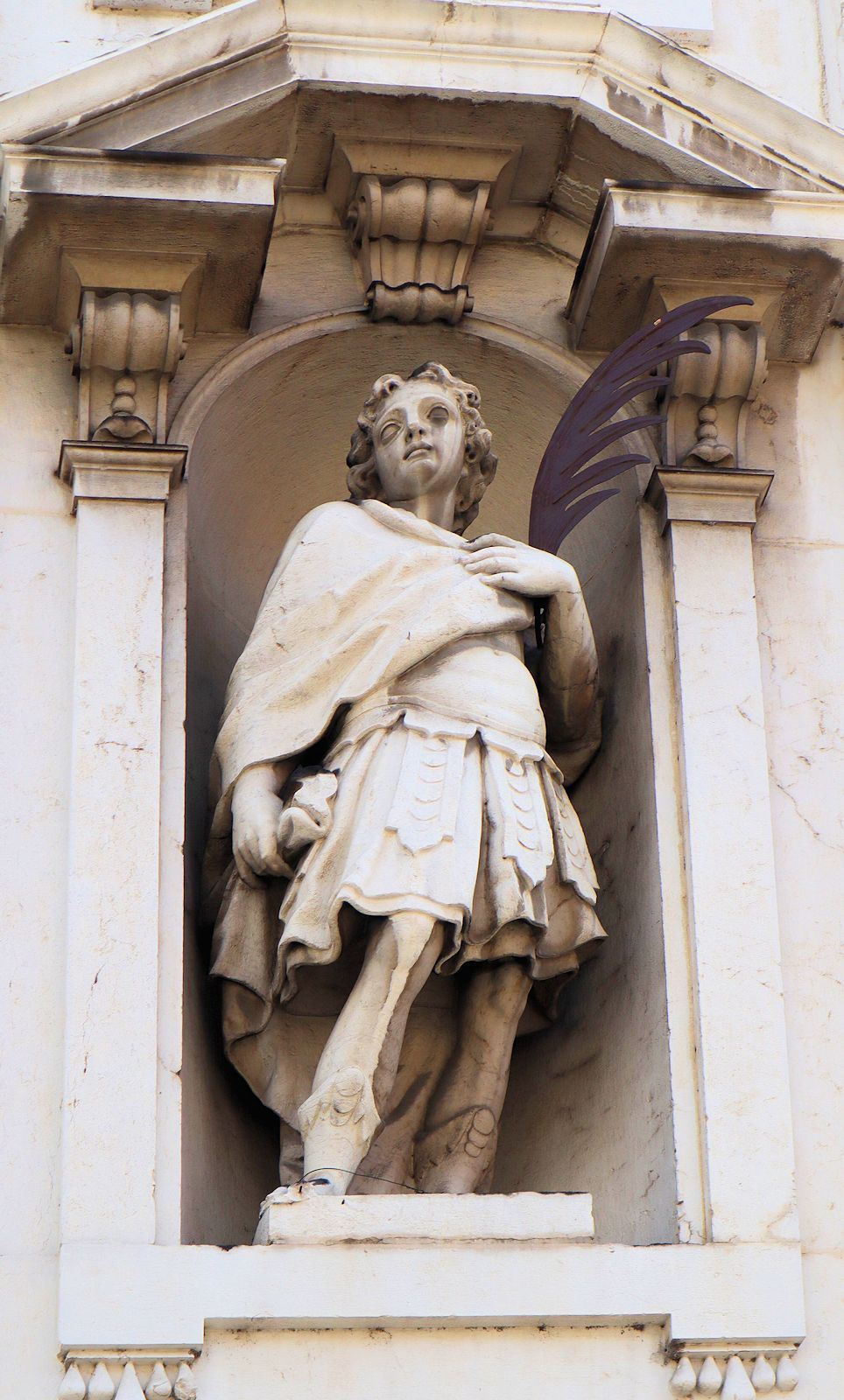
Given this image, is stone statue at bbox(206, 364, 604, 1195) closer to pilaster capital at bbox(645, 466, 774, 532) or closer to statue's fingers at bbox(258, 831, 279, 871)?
statue's fingers at bbox(258, 831, 279, 871)

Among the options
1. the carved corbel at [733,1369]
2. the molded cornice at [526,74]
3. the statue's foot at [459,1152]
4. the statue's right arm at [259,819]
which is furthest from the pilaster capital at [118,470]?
the carved corbel at [733,1369]

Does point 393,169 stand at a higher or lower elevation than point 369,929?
higher

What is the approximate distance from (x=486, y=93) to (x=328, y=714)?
5.45ft

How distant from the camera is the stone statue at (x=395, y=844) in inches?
253

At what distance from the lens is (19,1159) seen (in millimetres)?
6230

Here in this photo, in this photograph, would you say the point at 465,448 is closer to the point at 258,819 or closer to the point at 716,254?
the point at 716,254

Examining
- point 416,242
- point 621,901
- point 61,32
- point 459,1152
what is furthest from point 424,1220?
point 61,32

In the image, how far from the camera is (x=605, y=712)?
7316 mm

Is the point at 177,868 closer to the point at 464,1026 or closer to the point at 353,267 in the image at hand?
the point at 464,1026

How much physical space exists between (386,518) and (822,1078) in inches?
63.9

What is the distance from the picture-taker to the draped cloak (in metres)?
6.66

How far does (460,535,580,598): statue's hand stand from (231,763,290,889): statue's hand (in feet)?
2.17

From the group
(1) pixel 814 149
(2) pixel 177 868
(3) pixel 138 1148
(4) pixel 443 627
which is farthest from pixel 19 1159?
(1) pixel 814 149

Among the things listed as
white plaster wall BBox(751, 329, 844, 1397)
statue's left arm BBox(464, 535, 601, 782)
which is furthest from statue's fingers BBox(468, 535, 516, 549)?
white plaster wall BBox(751, 329, 844, 1397)
